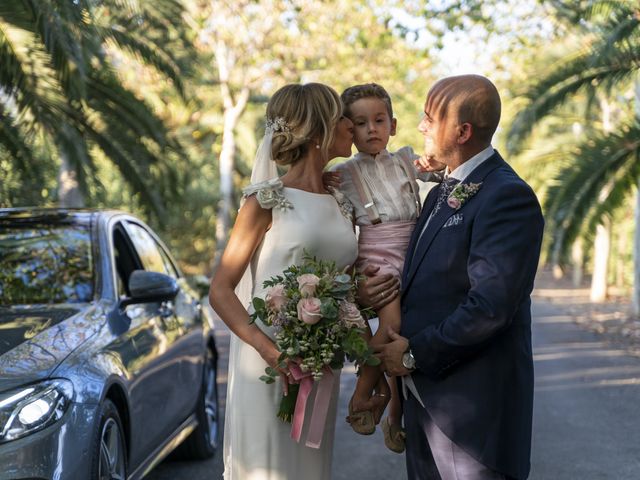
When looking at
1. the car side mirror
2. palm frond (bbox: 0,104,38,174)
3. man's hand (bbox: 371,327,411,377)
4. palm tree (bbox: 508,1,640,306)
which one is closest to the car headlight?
the car side mirror

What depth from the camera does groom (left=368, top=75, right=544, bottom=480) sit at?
3152 mm

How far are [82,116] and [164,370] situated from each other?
23.8 ft

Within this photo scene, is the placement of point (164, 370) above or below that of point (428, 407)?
below

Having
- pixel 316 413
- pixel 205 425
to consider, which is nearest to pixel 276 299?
pixel 316 413

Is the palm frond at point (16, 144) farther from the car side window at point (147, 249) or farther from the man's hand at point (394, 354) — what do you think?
the man's hand at point (394, 354)

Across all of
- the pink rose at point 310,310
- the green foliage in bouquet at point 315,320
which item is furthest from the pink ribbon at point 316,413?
the pink rose at point 310,310

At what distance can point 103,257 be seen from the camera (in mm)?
5875

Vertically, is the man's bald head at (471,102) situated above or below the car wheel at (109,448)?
above

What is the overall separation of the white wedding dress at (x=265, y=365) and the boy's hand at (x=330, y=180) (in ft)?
0.44

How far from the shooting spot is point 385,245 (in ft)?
12.9

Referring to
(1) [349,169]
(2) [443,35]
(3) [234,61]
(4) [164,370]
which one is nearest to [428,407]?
(1) [349,169]

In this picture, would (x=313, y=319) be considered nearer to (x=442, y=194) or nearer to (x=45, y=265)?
(x=442, y=194)

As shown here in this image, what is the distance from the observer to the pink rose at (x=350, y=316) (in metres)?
3.39

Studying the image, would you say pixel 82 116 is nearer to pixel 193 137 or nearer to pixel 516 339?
pixel 516 339
